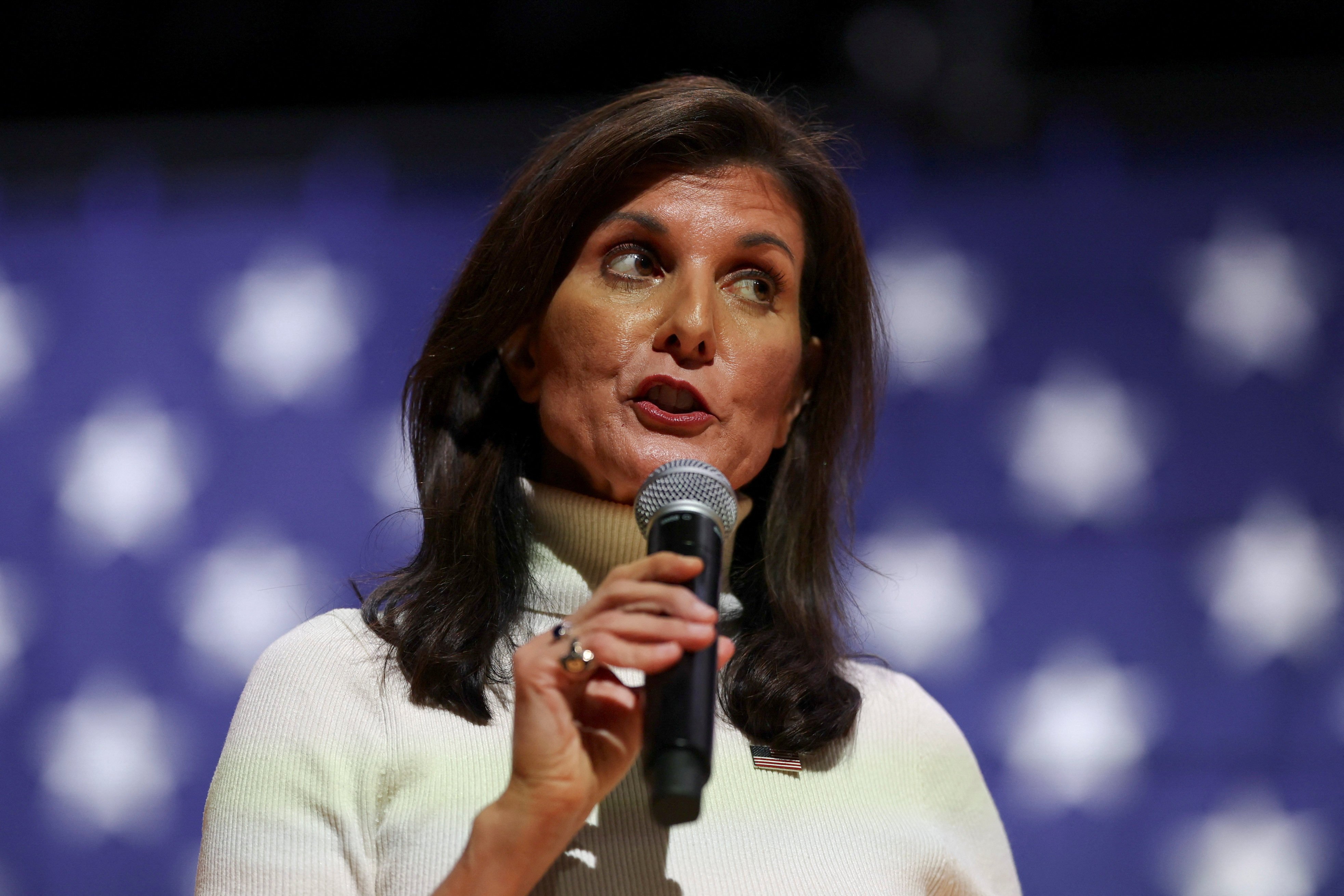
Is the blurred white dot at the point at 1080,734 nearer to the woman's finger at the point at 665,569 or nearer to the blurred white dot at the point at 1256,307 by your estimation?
the blurred white dot at the point at 1256,307

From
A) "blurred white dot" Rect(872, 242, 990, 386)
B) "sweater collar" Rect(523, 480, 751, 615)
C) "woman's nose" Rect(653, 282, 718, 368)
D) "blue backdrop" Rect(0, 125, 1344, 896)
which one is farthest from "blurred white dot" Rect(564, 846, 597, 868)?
"blurred white dot" Rect(872, 242, 990, 386)

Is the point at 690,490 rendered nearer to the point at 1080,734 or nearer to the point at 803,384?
the point at 803,384

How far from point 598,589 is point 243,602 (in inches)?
54.6

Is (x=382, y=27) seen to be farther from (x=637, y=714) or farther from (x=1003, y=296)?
(x=637, y=714)

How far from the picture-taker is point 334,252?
7.84 ft

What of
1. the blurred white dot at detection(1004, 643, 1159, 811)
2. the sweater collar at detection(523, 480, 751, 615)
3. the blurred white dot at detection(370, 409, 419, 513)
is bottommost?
the blurred white dot at detection(1004, 643, 1159, 811)

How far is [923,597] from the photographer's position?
226 cm

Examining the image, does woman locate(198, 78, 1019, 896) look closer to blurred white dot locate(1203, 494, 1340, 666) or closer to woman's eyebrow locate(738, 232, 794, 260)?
woman's eyebrow locate(738, 232, 794, 260)

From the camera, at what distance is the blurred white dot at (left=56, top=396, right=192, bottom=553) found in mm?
2266

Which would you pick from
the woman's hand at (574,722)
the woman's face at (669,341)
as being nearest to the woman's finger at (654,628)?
A: the woman's hand at (574,722)

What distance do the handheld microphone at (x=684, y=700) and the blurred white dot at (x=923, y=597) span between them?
127 centimetres

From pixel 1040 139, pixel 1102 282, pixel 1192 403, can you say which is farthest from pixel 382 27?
pixel 1192 403

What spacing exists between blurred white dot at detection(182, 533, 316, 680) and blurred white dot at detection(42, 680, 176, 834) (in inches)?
6.0

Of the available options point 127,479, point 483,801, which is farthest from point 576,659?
point 127,479
